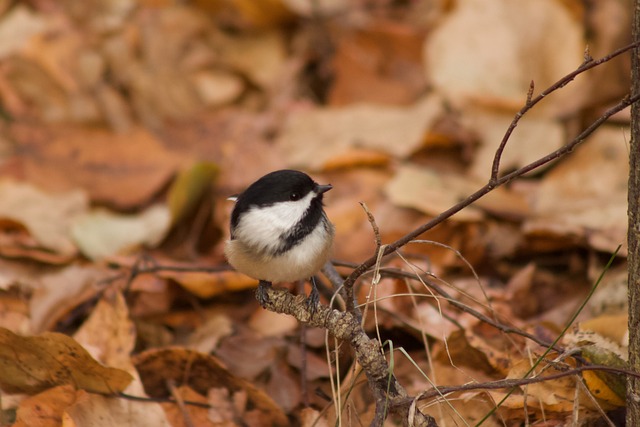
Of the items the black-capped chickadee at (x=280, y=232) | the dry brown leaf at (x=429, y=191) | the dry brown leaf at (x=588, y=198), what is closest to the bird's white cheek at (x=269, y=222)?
the black-capped chickadee at (x=280, y=232)

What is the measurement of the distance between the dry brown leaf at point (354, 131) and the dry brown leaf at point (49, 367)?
67.3 inches

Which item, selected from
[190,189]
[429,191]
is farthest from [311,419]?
[190,189]

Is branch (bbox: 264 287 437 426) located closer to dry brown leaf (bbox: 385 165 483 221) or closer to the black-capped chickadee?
the black-capped chickadee

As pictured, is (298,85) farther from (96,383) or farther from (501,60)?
(96,383)

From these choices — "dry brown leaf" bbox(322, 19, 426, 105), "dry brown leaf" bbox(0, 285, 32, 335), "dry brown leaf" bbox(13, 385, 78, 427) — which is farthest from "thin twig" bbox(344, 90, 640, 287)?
"dry brown leaf" bbox(322, 19, 426, 105)

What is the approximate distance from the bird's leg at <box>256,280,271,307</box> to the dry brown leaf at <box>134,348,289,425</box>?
30cm

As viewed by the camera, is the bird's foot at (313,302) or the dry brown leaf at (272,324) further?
the dry brown leaf at (272,324)

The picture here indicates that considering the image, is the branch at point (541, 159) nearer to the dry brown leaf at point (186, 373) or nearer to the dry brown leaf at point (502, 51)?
the dry brown leaf at point (186, 373)

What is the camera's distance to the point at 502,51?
3.69 metres

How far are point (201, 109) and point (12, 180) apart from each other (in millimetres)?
1122

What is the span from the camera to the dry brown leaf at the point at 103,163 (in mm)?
3656

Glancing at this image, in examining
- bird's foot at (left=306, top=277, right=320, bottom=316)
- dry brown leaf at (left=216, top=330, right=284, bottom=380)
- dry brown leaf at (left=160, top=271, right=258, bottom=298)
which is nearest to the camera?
bird's foot at (left=306, top=277, right=320, bottom=316)

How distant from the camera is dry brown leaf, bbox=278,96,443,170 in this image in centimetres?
354

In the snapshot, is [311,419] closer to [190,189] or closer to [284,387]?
[284,387]
